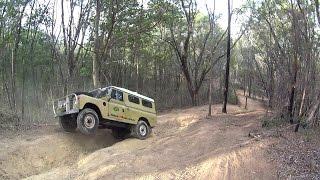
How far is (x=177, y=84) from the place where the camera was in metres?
32.4

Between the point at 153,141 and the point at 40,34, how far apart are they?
48.0ft

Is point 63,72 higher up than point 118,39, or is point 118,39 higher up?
point 118,39

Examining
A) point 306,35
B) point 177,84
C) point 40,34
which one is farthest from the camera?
point 177,84

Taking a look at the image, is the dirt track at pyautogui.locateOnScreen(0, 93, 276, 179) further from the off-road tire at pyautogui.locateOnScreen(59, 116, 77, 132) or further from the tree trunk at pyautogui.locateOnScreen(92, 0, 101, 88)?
the tree trunk at pyautogui.locateOnScreen(92, 0, 101, 88)

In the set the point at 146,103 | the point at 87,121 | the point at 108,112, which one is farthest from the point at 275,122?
the point at 87,121

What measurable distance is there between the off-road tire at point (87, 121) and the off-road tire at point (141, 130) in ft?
6.69

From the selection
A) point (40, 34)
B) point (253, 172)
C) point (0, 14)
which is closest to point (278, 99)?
point (253, 172)

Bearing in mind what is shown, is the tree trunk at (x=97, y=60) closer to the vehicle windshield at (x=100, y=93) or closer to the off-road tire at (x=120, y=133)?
the off-road tire at (x=120, y=133)

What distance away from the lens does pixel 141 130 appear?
627 inches

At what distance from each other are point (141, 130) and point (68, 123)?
9.14ft

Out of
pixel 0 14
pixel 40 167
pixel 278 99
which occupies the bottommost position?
pixel 40 167

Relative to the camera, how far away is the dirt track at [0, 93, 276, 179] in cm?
1057

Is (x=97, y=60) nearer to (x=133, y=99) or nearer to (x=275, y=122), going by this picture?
(x=133, y=99)

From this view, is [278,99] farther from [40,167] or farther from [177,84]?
[177,84]
